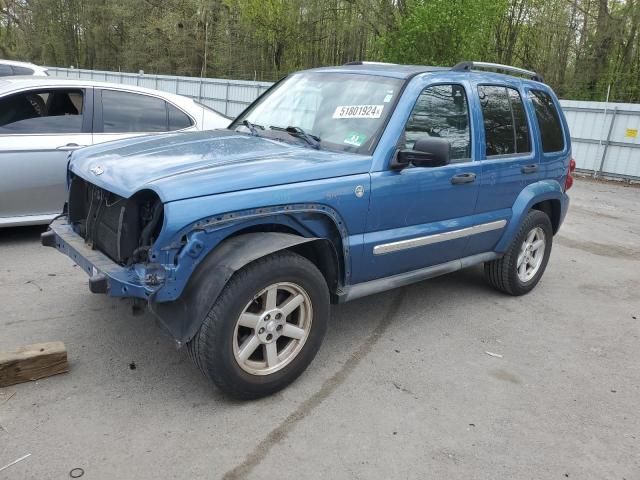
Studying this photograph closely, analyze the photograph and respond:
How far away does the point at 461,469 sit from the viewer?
9.22 feet

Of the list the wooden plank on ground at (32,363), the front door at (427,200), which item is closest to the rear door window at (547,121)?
the front door at (427,200)

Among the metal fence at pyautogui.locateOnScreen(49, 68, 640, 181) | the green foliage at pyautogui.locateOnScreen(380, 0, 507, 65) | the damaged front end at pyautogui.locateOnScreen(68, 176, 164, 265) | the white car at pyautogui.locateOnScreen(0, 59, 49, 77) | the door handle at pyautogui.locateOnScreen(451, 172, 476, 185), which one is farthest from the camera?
the green foliage at pyautogui.locateOnScreen(380, 0, 507, 65)

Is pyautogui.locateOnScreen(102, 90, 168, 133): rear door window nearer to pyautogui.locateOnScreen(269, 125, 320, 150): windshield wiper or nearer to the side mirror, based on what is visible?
pyautogui.locateOnScreen(269, 125, 320, 150): windshield wiper

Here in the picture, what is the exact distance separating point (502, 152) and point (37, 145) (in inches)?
173

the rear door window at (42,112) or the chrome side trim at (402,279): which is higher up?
the rear door window at (42,112)

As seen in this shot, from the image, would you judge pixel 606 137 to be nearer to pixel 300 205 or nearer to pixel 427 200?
pixel 427 200

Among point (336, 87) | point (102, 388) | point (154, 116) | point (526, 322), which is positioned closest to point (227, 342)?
point (102, 388)

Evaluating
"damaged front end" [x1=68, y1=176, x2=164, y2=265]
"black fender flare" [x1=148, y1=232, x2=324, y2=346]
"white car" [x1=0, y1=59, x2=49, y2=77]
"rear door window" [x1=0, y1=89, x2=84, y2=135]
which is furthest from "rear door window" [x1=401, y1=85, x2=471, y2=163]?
"white car" [x1=0, y1=59, x2=49, y2=77]

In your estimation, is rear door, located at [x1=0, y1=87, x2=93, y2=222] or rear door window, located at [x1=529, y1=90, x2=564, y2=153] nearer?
rear door window, located at [x1=529, y1=90, x2=564, y2=153]

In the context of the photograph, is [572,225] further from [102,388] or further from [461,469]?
[102,388]

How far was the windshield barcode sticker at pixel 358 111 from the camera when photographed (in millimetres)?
3814

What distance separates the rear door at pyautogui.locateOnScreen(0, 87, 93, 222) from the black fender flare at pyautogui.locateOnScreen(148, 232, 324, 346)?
3.30 meters

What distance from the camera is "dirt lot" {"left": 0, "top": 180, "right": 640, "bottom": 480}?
2.77 m

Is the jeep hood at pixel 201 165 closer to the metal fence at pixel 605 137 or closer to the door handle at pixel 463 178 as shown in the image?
the door handle at pixel 463 178
